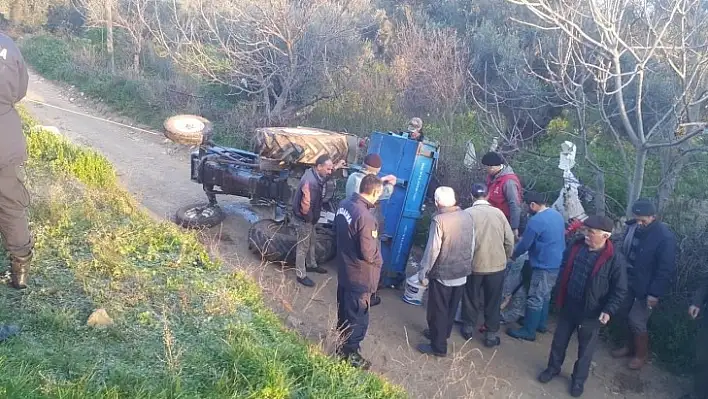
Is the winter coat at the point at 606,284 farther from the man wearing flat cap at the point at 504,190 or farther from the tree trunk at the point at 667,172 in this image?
the tree trunk at the point at 667,172

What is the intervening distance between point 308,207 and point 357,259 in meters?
1.76

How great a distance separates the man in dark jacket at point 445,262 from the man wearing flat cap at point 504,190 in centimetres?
105

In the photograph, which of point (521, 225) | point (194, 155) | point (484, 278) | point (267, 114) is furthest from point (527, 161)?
point (267, 114)

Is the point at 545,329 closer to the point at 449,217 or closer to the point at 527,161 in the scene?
the point at 449,217

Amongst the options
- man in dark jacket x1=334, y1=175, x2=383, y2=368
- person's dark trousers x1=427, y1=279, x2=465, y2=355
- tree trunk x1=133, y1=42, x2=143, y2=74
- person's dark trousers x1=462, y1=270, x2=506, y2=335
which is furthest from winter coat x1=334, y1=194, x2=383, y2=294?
tree trunk x1=133, y1=42, x2=143, y2=74

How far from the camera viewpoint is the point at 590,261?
5.37 m

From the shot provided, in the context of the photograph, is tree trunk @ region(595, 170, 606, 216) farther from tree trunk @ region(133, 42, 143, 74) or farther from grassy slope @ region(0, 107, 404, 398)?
tree trunk @ region(133, 42, 143, 74)

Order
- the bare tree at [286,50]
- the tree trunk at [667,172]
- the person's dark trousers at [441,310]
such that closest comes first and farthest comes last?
the person's dark trousers at [441,310] < the tree trunk at [667,172] < the bare tree at [286,50]

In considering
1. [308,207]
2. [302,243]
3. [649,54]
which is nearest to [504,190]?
[649,54]

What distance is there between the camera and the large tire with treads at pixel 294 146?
7.50 metres

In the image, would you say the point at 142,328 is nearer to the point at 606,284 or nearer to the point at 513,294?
the point at 606,284

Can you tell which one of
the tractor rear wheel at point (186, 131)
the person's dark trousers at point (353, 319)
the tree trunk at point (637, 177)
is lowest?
the person's dark trousers at point (353, 319)

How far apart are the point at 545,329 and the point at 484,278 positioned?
4.38 ft

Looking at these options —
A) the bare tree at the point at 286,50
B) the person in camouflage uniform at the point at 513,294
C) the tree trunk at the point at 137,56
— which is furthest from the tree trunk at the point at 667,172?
the tree trunk at the point at 137,56
